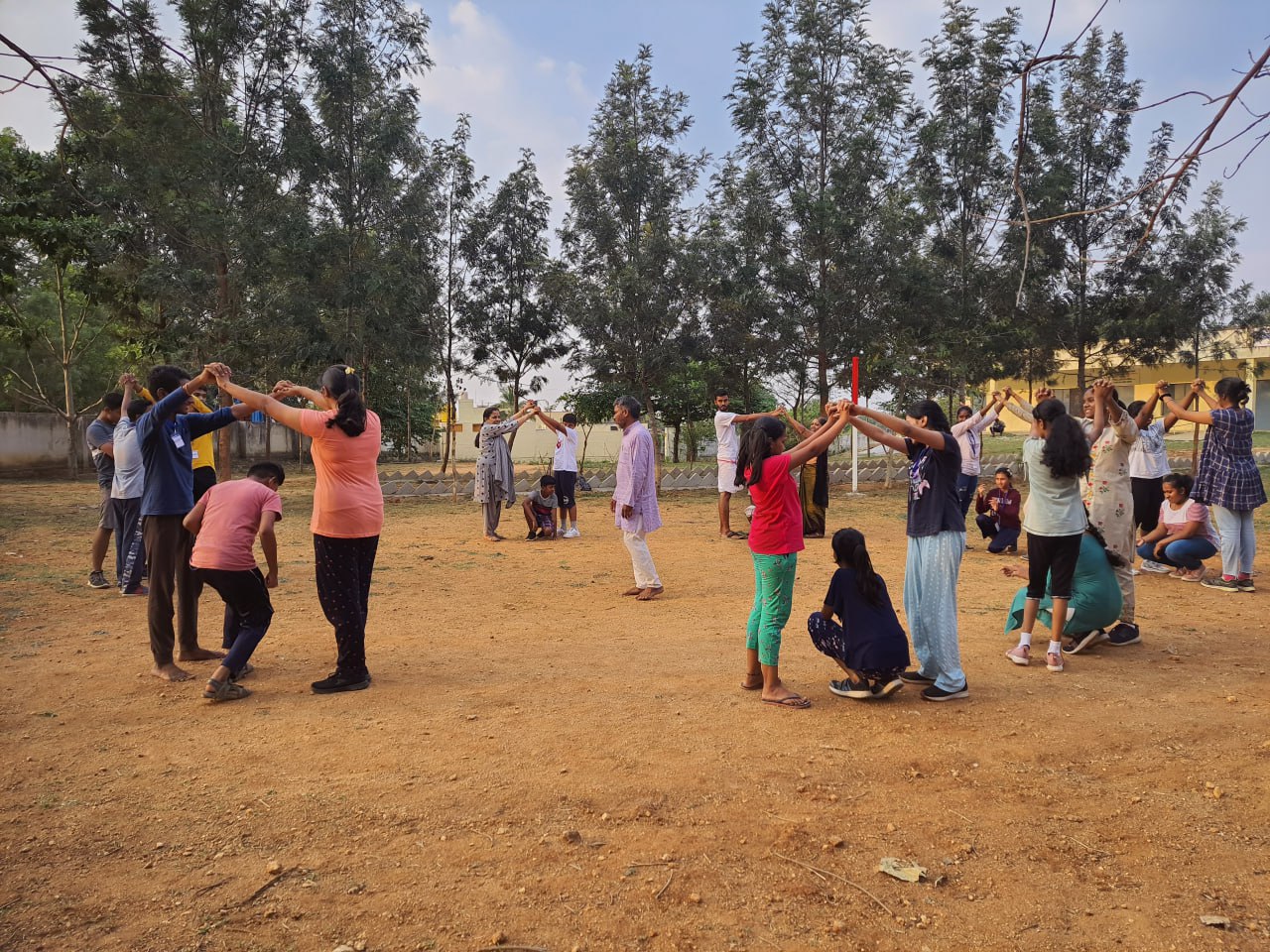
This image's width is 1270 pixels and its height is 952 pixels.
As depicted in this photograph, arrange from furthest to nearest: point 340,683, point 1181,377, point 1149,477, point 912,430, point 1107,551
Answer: point 1181,377, point 1149,477, point 1107,551, point 340,683, point 912,430

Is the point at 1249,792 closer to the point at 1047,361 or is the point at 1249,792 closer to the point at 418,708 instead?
the point at 418,708

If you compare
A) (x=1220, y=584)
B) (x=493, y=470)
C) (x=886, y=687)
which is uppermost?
(x=493, y=470)

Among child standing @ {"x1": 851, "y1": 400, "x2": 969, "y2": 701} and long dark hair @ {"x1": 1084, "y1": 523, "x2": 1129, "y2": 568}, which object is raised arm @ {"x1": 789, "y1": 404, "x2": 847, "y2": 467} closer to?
child standing @ {"x1": 851, "y1": 400, "x2": 969, "y2": 701}

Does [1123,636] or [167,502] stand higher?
[167,502]

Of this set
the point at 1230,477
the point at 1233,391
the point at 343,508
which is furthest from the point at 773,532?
the point at 1230,477

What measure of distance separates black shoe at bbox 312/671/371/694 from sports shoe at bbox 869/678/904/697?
117 inches

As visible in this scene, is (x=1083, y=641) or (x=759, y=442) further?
(x=1083, y=641)

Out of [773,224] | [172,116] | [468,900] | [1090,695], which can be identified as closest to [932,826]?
[468,900]

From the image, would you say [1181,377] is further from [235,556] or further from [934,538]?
[235,556]

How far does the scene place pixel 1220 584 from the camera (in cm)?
797

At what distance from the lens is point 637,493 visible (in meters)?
7.78

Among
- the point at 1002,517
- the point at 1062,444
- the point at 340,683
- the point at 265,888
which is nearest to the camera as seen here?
the point at 265,888

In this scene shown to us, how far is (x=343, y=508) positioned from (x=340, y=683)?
106 centimetres

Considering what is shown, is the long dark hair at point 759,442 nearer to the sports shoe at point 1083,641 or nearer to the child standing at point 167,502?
the sports shoe at point 1083,641
